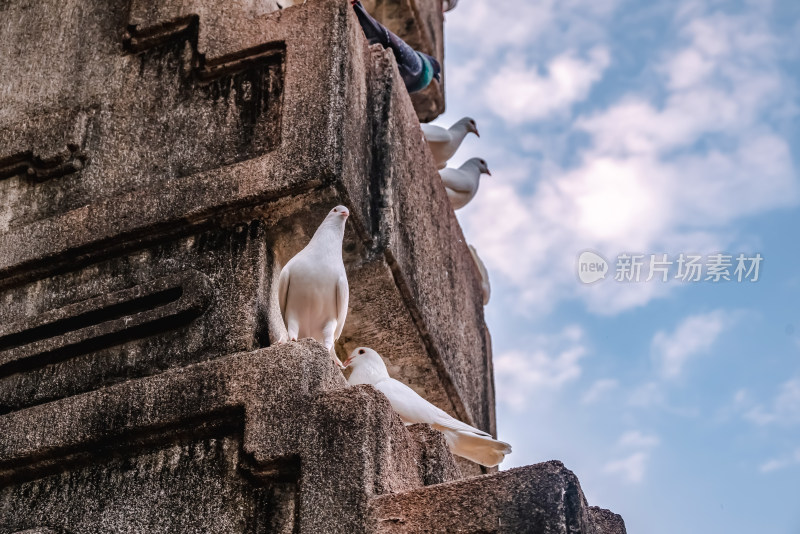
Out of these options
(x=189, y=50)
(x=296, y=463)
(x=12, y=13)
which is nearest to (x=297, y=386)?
(x=296, y=463)

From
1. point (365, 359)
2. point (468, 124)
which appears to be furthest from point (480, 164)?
point (365, 359)

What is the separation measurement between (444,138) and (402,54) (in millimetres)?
900

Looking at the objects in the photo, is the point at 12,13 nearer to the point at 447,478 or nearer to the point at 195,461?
the point at 195,461

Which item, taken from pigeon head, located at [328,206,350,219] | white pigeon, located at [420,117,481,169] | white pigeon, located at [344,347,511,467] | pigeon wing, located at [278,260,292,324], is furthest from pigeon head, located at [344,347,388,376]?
white pigeon, located at [420,117,481,169]

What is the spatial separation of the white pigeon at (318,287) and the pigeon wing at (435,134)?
2.53m

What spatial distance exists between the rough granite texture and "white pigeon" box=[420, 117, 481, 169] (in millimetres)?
934

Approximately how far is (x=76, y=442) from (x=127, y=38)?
7.96 ft

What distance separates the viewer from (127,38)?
6.09 m

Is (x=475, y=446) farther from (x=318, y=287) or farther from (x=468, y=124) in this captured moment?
(x=468, y=124)

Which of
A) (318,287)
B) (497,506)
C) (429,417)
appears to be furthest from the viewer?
(429,417)

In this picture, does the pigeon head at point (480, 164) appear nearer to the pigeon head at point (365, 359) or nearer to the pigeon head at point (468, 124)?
the pigeon head at point (468, 124)

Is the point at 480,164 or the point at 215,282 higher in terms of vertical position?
the point at 480,164

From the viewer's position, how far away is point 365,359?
533cm

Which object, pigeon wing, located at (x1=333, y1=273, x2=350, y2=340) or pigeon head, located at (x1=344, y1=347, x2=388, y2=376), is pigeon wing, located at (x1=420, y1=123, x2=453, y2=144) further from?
pigeon wing, located at (x1=333, y1=273, x2=350, y2=340)
